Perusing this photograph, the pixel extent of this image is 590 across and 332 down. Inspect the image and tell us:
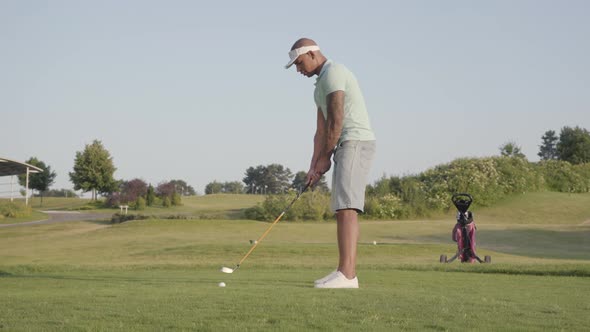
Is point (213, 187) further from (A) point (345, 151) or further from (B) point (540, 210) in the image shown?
(A) point (345, 151)

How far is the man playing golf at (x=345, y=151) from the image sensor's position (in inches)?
256

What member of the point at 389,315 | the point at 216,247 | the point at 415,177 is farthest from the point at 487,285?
the point at 415,177

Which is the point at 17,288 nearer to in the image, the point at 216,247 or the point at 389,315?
the point at 389,315

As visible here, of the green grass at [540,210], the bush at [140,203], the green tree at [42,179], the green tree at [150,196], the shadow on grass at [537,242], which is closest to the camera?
the shadow on grass at [537,242]

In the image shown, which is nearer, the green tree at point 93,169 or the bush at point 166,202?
the bush at point 166,202

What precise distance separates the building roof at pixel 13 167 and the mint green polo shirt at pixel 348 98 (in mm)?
38890

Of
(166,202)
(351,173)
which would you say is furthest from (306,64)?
(166,202)

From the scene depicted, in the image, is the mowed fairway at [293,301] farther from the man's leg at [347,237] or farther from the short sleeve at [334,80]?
the short sleeve at [334,80]

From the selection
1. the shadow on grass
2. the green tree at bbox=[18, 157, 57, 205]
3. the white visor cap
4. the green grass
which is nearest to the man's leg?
the white visor cap

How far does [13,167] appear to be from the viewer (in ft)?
153

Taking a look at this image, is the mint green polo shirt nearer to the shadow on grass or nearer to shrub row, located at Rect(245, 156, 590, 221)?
the shadow on grass

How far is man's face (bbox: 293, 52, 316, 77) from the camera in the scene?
6.87 m

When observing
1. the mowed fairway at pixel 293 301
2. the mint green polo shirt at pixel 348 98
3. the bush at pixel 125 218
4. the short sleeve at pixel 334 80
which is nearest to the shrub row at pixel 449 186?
the bush at pixel 125 218

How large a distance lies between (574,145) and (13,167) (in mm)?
44133
